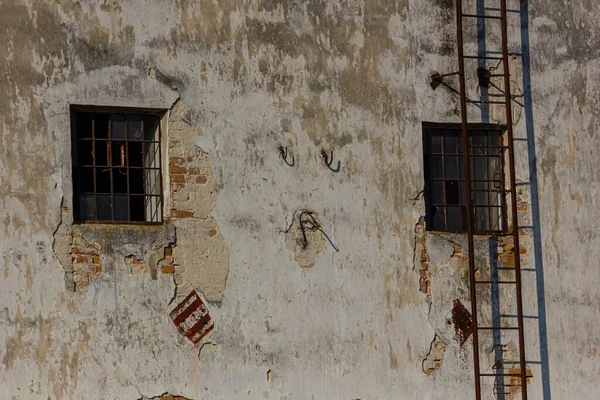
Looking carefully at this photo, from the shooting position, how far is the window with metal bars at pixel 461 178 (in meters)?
11.0

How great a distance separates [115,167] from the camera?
10070mm

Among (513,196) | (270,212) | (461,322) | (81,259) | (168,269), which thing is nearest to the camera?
(81,259)

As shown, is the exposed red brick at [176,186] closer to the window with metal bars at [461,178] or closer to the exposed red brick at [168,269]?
the exposed red brick at [168,269]

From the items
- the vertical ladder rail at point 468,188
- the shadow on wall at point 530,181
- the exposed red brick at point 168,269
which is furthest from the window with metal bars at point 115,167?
the shadow on wall at point 530,181

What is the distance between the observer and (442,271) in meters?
10.7

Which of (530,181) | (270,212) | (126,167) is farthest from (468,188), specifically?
(126,167)

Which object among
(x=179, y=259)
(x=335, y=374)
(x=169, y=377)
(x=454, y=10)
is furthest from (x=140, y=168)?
(x=454, y=10)

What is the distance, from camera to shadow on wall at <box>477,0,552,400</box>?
10836mm

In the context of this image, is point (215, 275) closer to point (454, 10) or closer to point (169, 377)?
point (169, 377)

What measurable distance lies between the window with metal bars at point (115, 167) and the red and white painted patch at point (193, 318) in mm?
761

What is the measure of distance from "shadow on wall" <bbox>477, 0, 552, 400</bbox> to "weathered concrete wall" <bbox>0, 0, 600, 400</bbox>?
3 centimetres

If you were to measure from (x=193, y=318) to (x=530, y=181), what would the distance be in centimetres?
344

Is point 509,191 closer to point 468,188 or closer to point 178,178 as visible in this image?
point 468,188

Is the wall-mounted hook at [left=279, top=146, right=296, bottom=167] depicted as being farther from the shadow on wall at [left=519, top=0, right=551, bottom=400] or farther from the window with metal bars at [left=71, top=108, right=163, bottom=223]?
the shadow on wall at [left=519, top=0, right=551, bottom=400]
